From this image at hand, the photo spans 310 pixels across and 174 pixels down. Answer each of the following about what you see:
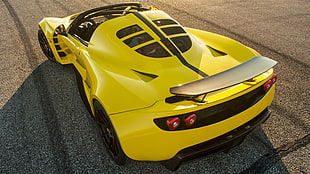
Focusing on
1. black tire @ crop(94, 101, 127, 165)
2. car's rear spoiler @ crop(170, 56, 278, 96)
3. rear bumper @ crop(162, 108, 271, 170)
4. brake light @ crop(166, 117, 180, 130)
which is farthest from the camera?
black tire @ crop(94, 101, 127, 165)

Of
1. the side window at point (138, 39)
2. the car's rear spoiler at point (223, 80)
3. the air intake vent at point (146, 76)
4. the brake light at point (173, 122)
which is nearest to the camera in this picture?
the car's rear spoiler at point (223, 80)

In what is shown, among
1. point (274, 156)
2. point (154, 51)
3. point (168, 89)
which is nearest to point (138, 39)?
point (154, 51)

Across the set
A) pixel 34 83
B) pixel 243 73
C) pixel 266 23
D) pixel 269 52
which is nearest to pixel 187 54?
pixel 243 73

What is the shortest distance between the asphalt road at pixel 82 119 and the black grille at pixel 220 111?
1.84 feet

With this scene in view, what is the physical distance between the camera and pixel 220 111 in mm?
2209

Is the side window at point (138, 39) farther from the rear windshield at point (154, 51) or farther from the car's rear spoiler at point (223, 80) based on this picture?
the car's rear spoiler at point (223, 80)

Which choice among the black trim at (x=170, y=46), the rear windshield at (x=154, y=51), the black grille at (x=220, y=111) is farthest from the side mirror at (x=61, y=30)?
the black grille at (x=220, y=111)

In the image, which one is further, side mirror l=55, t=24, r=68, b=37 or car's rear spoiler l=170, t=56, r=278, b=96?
side mirror l=55, t=24, r=68, b=37

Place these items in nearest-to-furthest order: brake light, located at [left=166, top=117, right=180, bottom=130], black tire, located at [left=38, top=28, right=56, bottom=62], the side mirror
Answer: brake light, located at [left=166, top=117, right=180, bottom=130] < the side mirror < black tire, located at [left=38, top=28, right=56, bottom=62]

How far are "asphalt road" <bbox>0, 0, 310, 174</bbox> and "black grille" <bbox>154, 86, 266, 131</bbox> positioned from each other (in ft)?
1.84

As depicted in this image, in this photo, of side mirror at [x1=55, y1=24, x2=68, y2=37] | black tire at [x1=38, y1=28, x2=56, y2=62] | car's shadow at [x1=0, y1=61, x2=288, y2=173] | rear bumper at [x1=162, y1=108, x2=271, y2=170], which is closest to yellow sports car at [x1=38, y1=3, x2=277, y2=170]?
rear bumper at [x1=162, y1=108, x2=271, y2=170]

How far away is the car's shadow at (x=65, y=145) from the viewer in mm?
2762

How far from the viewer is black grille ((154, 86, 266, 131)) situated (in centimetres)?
209

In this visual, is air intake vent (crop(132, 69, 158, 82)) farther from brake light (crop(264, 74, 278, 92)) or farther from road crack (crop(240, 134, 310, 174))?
road crack (crop(240, 134, 310, 174))
